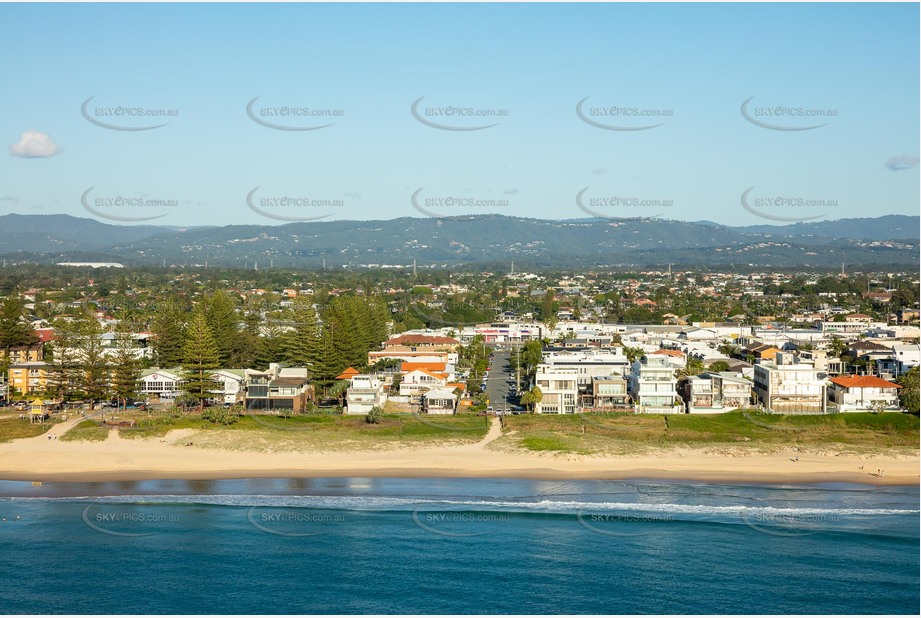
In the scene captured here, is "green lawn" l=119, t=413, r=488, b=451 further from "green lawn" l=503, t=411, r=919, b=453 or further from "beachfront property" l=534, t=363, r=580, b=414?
"beachfront property" l=534, t=363, r=580, b=414

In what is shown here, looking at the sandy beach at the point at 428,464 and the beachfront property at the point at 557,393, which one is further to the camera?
the beachfront property at the point at 557,393

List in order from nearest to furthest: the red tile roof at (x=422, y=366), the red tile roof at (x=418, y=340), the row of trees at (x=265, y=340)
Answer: the row of trees at (x=265, y=340) → the red tile roof at (x=422, y=366) → the red tile roof at (x=418, y=340)

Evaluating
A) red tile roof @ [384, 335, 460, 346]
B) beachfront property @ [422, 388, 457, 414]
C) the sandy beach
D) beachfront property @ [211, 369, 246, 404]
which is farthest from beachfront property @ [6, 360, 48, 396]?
red tile roof @ [384, 335, 460, 346]

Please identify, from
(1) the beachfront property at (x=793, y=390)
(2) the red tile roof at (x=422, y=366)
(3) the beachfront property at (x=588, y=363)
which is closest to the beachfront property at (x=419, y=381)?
(2) the red tile roof at (x=422, y=366)

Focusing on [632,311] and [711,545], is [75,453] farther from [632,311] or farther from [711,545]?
[632,311]

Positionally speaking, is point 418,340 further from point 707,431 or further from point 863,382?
point 863,382

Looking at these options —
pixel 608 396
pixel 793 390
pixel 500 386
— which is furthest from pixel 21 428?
pixel 793 390

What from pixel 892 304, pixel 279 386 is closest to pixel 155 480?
pixel 279 386

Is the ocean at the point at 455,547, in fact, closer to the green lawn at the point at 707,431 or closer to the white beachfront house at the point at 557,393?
the green lawn at the point at 707,431
